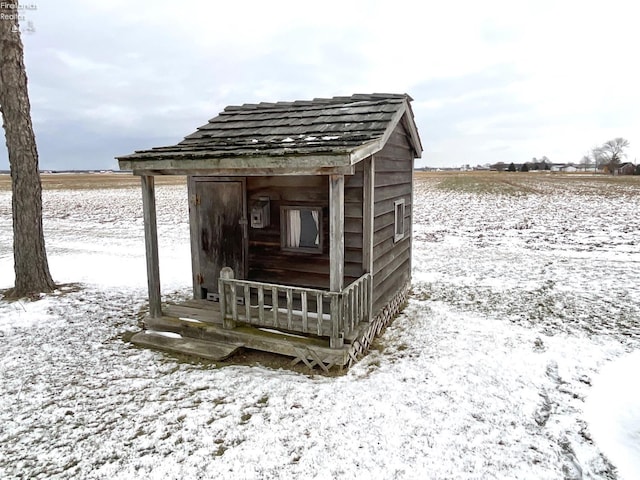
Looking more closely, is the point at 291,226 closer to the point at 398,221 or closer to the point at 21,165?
the point at 398,221

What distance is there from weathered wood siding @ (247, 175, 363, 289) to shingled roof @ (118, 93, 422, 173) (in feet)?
2.55

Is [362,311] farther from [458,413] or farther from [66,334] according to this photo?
[66,334]

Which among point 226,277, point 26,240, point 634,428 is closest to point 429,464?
point 634,428

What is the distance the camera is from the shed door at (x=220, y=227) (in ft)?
25.7

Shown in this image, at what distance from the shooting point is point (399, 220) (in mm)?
8867

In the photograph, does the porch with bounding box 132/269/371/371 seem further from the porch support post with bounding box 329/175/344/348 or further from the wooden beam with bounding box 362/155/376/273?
the wooden beam with bounding box 362/155/376/273

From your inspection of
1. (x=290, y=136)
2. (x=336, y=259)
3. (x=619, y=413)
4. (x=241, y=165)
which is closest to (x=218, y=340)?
(x=336, y=259)

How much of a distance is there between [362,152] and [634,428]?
457 cm

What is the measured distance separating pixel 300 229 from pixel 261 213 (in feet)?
2.48

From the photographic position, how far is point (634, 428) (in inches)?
185

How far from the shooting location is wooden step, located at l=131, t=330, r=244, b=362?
646 cm

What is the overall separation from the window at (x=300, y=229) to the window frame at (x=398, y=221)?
1.98 metres

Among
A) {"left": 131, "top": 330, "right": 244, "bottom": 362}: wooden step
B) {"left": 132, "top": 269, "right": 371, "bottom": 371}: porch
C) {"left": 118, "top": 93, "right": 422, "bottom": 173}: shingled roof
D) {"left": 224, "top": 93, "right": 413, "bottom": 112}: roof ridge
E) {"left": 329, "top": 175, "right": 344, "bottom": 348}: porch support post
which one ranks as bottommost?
{"left": 131, "top": 330, "right": 244, "bottom": 362}: wooden step

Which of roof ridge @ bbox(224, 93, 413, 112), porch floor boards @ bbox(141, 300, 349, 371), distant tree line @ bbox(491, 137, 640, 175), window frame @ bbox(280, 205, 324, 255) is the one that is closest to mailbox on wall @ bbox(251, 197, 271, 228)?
window frame @ bbox(280, 205, 324, 255)
